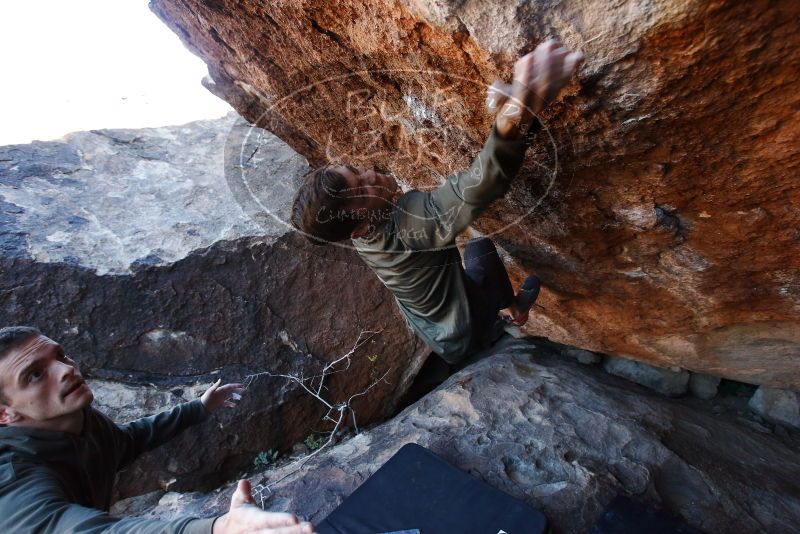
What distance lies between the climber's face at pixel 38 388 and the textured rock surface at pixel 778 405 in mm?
3998

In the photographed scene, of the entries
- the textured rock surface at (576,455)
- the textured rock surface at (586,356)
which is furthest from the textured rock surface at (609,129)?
the textured rock surface at (586,356)

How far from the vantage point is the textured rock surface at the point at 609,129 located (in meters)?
1.22

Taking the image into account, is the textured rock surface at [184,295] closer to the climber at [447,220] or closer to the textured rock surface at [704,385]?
the climber at [447,220]

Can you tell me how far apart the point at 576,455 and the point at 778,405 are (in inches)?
71.2

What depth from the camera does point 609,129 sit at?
152cm

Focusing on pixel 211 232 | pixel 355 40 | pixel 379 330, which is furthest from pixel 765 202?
pixel 211 232

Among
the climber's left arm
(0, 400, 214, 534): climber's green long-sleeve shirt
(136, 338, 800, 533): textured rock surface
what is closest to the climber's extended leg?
(136, 338, 800, 533): textured rock surface

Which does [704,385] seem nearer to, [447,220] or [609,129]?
[609,129]

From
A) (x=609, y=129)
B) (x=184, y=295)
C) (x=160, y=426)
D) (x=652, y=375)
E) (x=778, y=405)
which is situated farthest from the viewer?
(x=652, y=375)

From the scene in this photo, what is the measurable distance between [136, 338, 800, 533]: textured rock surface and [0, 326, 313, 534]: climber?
0.98 m

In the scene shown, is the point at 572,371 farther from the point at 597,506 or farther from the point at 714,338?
the point at 597,506

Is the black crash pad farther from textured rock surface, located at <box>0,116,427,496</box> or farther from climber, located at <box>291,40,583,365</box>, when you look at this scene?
textured rock surface, located at <box>0,116,427,496</box>

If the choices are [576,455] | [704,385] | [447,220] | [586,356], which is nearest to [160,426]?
[447,220]

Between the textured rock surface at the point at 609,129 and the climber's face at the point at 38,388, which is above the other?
the textured rock surface at the point at 609,129
